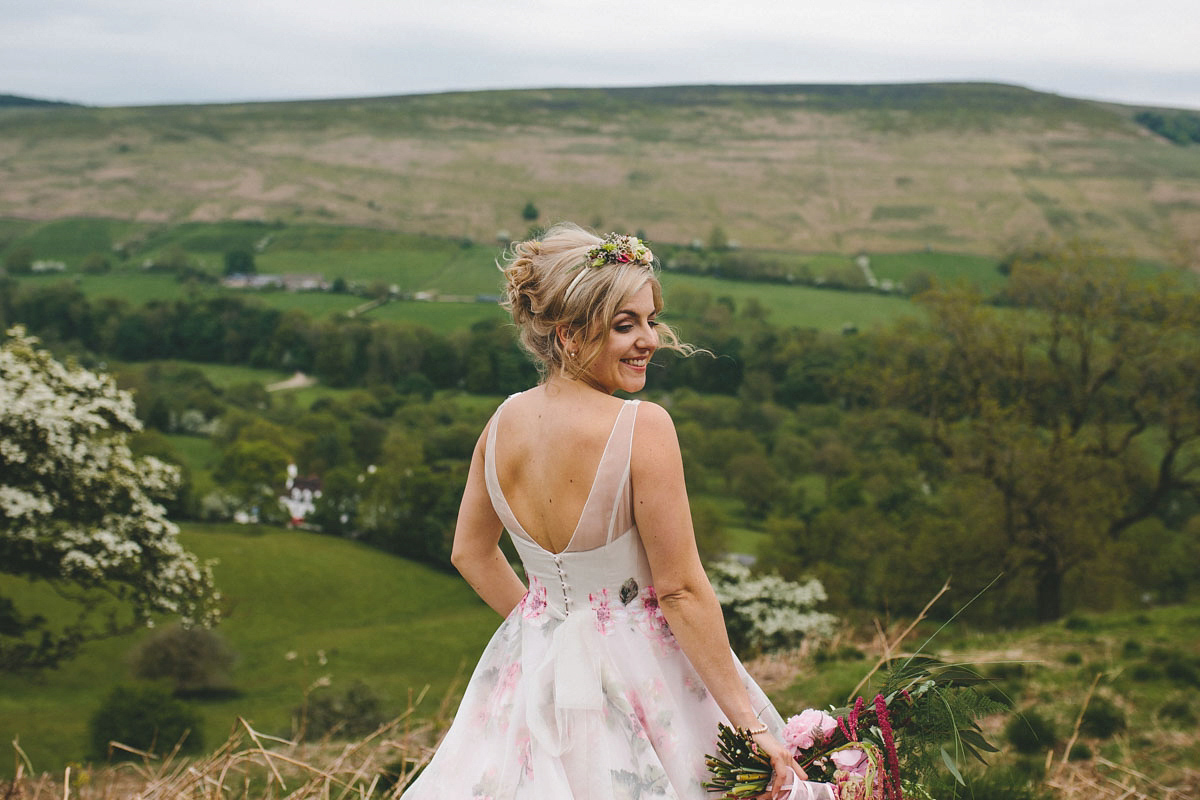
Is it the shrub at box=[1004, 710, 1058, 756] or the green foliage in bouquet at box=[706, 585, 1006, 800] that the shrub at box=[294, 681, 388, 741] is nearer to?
the shrub at box=[1004, 710, 1058, 756]

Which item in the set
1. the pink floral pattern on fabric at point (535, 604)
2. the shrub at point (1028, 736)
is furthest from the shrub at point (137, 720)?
the pink floral pattern on fabric at point (535, 604)

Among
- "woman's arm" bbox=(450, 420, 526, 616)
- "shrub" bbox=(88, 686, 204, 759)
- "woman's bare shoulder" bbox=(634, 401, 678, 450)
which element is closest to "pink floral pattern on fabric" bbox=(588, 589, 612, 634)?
"woman's arm" bbox=(450, 420, 526, 616)

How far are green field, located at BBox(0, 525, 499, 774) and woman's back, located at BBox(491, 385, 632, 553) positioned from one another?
20634mm

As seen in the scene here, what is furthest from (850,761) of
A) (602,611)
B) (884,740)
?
(602,611)

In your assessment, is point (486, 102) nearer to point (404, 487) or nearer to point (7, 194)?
point (7, 194)

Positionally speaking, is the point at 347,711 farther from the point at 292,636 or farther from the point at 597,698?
the point at 597,698

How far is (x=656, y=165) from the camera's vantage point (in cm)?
→ 9819

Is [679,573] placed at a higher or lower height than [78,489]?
higher

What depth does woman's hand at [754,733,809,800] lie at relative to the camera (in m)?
2.37

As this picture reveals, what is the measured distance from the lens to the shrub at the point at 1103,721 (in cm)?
693

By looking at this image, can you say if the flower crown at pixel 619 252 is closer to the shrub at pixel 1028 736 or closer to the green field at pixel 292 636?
the shrub at pixel 1028 736

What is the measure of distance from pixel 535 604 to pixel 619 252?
42.2 inches

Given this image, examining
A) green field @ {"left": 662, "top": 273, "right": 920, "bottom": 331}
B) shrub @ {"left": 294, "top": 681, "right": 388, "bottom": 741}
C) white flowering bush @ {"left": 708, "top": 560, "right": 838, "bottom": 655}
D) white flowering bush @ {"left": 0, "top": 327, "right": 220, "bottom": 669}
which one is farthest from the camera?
green field @ {"left": 662, "top": 273, "right": 920, "bottom": 331}

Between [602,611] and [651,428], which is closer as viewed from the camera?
[651,428]
